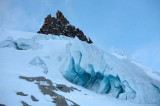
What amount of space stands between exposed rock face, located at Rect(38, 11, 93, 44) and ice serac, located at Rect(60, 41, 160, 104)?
59.4 feet

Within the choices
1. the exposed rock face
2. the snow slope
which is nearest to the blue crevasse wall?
the snow slope

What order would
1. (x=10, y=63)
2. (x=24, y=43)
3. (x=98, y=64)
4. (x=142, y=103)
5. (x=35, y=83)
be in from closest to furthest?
1. (x=35, y=83)
2. (x=10, y=63)
3. (x=142, y=103)
4. (x=98, y=64)
5. (x=24, y=43)

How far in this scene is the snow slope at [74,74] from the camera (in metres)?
22.4

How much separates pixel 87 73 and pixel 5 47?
932 cm

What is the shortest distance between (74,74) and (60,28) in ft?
71.0

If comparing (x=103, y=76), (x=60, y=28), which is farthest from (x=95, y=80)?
(x=60, y=28)

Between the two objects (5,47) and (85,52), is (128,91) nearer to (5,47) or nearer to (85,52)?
(85,52)

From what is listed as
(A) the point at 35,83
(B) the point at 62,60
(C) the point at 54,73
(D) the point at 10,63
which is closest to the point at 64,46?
(B) the point at 62,60

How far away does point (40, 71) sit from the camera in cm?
2519

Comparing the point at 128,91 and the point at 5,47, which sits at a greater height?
the point at 5,47

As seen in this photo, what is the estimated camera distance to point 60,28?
48.2 m

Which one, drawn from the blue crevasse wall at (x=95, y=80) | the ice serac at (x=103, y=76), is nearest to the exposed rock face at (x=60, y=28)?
the ice serac at (x=103, y=76)

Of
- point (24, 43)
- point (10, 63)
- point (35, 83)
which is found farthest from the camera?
point (24, 43)

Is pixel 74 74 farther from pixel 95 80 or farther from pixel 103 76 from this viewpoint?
pixel 103 76
